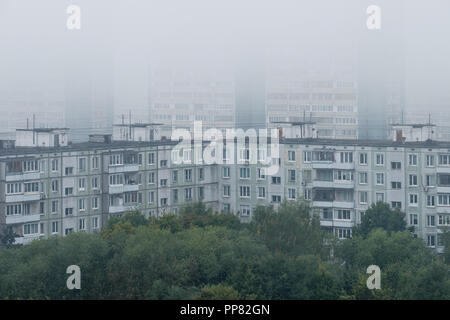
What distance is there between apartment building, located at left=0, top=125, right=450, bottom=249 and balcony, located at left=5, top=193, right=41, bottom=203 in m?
0.02

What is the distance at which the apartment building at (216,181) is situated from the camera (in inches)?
694

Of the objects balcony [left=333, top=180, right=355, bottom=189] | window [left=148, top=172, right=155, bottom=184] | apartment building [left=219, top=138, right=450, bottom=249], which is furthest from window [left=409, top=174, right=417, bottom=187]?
window [left=148, top=172, right=155, bottom=184]

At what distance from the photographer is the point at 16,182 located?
17188 mm

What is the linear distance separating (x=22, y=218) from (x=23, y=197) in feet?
1.11

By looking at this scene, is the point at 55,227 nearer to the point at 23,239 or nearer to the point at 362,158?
the point at 23,239

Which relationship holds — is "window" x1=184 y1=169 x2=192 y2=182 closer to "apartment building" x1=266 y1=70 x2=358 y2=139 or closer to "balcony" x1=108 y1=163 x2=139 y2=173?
"balcony" x1=108 y1=163 x2=139 y2=173

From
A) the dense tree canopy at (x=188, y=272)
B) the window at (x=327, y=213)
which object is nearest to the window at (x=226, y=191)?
the window at (x=327, y=213)

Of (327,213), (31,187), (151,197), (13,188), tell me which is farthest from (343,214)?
(13,188)

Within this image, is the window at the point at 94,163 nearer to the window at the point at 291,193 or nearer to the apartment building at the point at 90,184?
the apartment building at the point at 90,184

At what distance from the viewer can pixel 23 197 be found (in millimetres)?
17250
